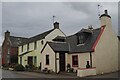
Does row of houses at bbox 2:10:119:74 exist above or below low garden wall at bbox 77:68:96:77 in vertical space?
above

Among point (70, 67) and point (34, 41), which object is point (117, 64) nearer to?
point (70, 67)

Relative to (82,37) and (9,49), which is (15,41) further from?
(82,37)

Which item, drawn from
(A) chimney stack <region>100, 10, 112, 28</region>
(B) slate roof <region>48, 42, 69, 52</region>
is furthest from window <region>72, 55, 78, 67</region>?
(A) chimney stack <region>100, 10, 112, 28</region>

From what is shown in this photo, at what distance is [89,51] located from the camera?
2400 cm

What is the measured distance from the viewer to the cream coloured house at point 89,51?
24047mm

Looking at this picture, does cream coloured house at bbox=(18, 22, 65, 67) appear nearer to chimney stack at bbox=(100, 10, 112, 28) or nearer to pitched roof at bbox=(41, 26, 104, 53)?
pitched roof at bbox=(41, 26, 104, 53)

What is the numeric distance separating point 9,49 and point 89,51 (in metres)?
32.5

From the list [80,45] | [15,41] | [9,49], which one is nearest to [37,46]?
[80,45]

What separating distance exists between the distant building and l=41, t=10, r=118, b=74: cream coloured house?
23603 millimetres

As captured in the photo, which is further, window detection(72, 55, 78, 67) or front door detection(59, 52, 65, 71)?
front door detection(59, 52, 65, 71)

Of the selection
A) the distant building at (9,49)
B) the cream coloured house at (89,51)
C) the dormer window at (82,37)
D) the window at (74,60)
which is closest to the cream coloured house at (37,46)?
the cream coloured house at (89,51)

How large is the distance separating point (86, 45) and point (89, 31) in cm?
241

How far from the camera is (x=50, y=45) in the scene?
1097 inches

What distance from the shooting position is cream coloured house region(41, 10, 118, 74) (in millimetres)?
24047
